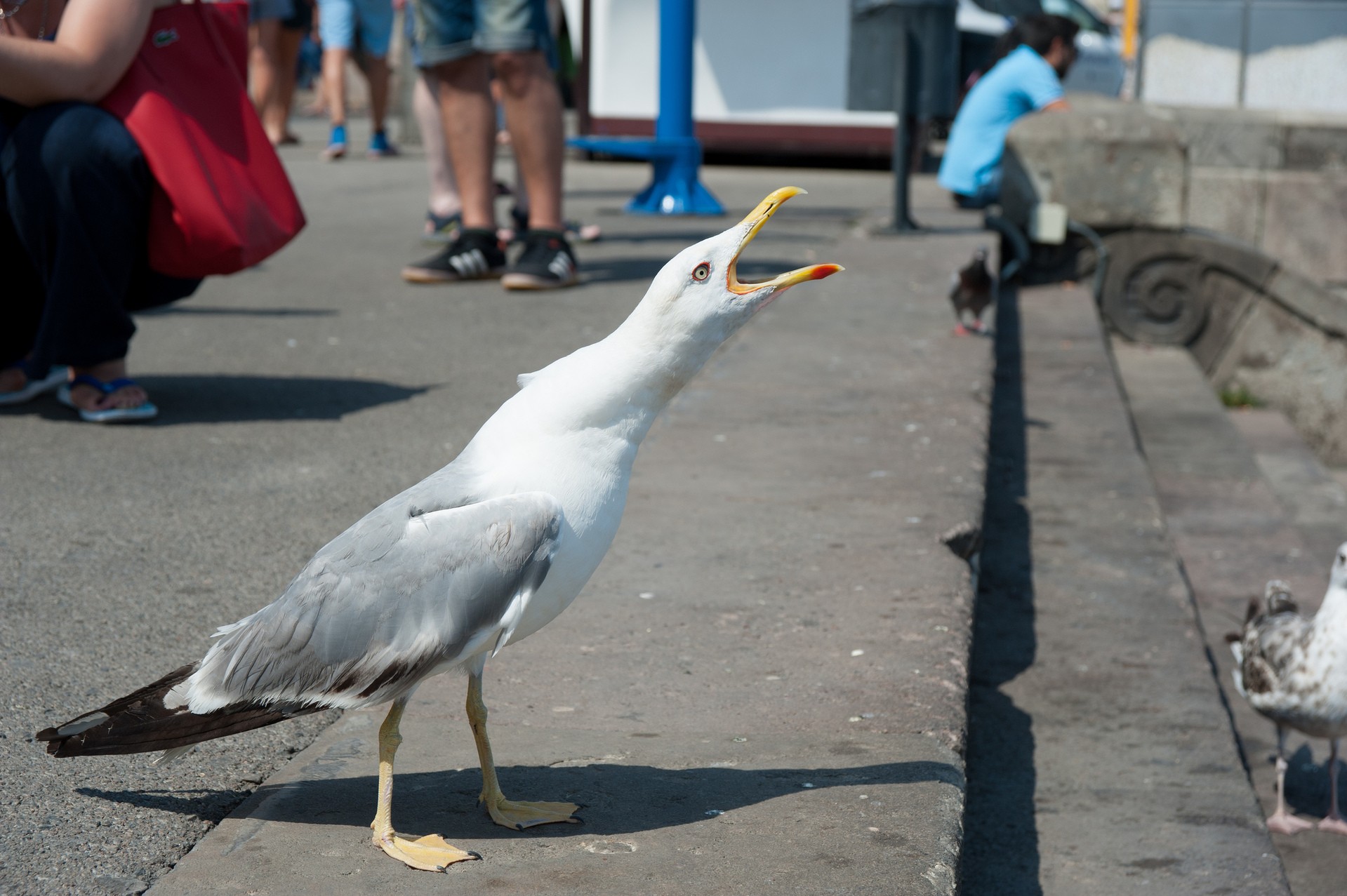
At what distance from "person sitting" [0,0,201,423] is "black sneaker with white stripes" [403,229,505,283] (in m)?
2.31

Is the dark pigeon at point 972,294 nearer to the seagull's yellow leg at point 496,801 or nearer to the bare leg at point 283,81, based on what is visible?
the seagull's yellow leg at point 496,801

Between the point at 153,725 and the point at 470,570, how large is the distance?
474 mm

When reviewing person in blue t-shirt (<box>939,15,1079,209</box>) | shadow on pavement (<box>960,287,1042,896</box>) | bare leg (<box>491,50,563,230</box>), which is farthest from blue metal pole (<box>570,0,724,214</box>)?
shadow on pavement (<box>960,287,1042,896</box>)

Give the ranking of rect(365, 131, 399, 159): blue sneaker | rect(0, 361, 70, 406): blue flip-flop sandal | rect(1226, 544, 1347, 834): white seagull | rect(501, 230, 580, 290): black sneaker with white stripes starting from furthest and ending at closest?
rect(365, 131, 399, 159): blue sneaker → rect(501, 230, 580, 290): black sneaker with white stripes → rect(0, 361, 70, 406): blue flip-flop sandal → rect(1226, 544, 1347, 834): white seagull

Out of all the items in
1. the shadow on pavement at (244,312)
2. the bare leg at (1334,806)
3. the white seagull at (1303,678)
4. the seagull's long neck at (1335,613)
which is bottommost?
the bare leg at (1334,806)

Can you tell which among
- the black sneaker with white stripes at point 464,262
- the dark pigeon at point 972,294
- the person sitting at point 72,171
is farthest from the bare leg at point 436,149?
the person sitting at point 72,171

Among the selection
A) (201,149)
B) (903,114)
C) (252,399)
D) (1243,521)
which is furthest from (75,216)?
(903,114)

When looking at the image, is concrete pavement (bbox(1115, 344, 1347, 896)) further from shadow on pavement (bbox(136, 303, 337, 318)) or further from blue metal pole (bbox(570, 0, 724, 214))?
shadow on pavement (bbox(136, 303, 337, 318))

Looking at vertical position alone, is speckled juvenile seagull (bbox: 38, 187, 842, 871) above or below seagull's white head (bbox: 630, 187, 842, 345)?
below

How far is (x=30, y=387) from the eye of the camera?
4371 millimetres

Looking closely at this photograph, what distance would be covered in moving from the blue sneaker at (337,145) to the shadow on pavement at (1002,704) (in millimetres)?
7652

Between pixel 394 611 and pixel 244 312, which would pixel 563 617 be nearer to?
pixel 394 611

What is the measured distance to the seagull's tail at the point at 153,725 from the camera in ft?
6.29

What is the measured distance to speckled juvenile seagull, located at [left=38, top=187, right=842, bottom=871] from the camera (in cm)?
190
